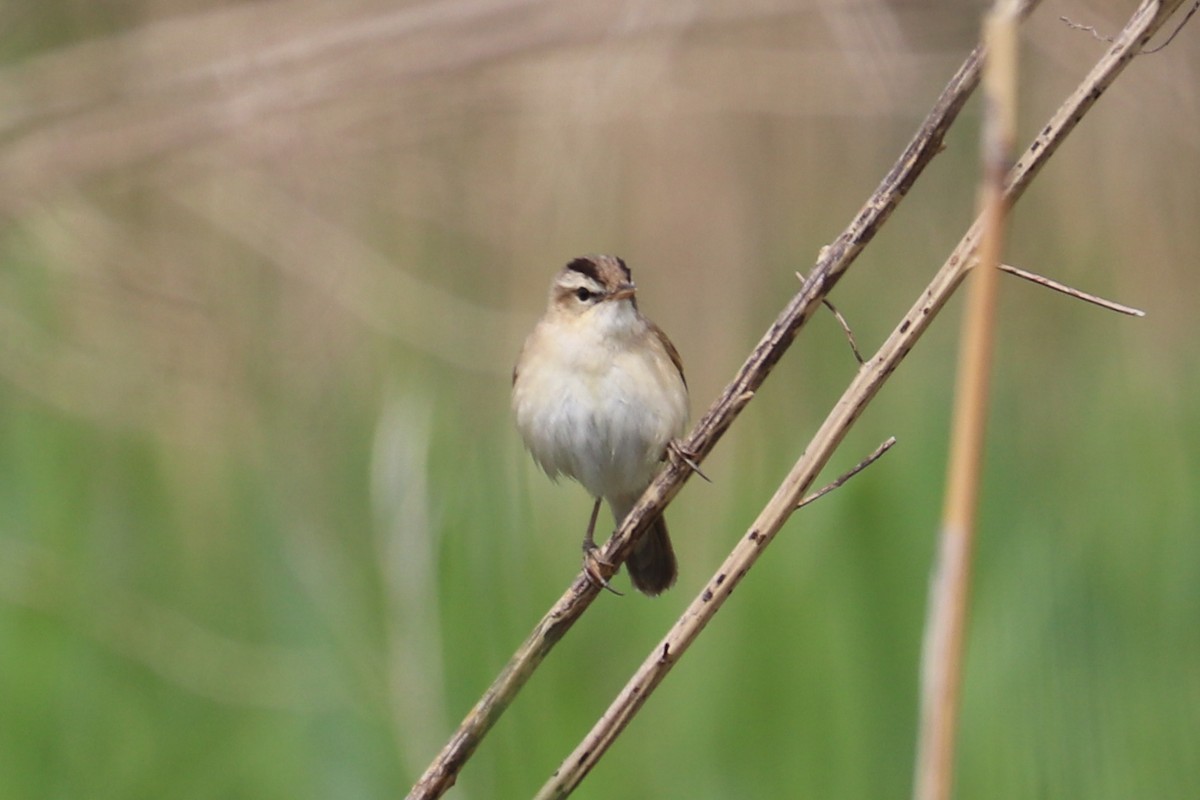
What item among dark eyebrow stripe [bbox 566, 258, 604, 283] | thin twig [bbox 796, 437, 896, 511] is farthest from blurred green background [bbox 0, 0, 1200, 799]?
thin twig [bbox 796, 437, 896, 511]

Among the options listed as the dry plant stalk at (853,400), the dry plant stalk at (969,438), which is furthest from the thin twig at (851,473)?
the dry plant stalk at (969,438)

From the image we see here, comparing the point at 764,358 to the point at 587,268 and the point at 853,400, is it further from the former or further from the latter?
the point at 587,268

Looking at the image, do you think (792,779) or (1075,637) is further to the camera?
(792,779)

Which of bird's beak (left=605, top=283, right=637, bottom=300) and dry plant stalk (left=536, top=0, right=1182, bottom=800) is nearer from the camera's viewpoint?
dry plant stalk (left=536, top=0, right=1182, bottom=800)

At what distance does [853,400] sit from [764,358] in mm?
146

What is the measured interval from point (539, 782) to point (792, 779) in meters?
0.39

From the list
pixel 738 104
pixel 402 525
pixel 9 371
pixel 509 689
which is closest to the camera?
pixel 509 689

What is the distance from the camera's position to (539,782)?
211 centimetres

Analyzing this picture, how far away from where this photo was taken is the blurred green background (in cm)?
218

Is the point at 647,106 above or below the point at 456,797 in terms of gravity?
above

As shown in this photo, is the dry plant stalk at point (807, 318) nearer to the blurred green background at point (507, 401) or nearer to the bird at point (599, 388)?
the blurred green background at point (507, 401)

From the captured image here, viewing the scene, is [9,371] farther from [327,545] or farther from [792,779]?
[792,779]

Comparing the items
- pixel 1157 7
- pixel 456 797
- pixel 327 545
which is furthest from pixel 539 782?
pixel 1157 7

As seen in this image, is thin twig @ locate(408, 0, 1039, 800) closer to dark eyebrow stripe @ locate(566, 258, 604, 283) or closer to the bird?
the bird
